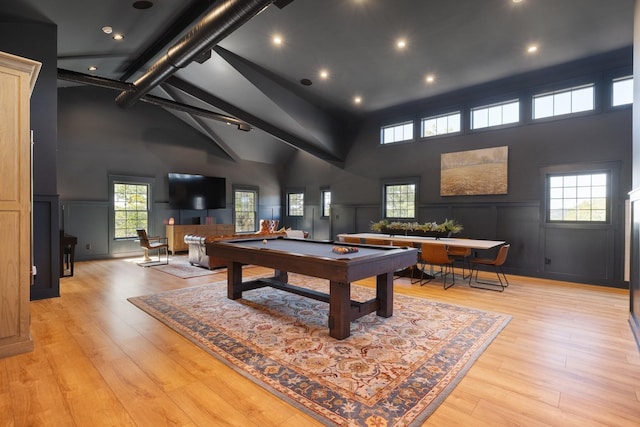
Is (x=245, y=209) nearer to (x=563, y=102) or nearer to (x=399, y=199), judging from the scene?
(x=399, y=199)

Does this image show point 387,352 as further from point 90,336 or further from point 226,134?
point 226,134

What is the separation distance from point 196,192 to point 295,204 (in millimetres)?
3449

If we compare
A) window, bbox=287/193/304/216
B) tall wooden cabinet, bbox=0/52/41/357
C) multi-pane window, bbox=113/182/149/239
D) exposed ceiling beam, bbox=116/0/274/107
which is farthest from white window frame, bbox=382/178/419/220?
tall wooden cabinet, bbox=0/52/41/357

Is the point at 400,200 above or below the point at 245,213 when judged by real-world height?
above

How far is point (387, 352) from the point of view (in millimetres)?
2641

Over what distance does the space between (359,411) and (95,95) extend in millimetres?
8946

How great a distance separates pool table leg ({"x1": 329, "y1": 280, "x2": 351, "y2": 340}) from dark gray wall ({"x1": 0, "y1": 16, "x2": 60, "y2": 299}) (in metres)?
3.89

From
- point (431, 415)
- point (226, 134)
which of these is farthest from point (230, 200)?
point (431, 415)

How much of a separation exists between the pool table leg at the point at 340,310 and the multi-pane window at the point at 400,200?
504 cm

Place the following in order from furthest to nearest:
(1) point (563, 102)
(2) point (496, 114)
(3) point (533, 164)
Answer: (2) point (496, 114)
(3) point (533, 164)
(1) point (563, 102)

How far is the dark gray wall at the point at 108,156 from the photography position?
726cm

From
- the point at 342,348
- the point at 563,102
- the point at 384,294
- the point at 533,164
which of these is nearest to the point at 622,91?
the point at 563,102

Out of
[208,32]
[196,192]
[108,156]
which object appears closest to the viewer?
[208,32]

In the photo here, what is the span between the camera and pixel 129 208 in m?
8.20
